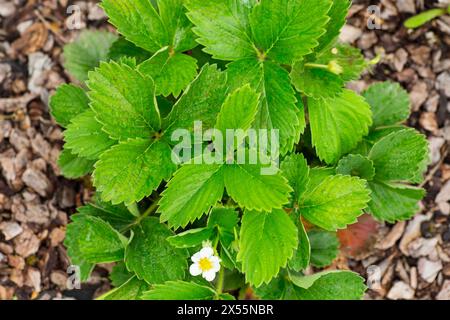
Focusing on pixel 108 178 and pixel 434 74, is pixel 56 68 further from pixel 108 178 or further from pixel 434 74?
pixel 434 74

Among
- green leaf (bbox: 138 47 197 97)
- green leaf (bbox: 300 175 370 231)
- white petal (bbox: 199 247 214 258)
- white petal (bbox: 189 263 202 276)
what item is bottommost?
white petal (bbox: 189 263 202 276)

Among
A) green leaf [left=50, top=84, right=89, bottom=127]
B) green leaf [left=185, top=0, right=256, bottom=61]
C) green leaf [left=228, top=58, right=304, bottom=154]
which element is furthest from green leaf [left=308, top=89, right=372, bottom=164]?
green leaf [left=50, top=84, right=89, bottom=127]

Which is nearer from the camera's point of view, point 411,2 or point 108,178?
point 108,178

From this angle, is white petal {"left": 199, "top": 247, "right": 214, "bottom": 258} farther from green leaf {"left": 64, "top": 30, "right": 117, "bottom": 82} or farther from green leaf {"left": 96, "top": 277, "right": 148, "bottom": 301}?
green leaf {"left": 64, "top": 30, "right": 117, "bottom": 82}

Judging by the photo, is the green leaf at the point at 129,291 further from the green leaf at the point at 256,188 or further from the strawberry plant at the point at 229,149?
the green leaf at the point at 256,188

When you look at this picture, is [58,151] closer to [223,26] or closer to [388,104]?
[223,26]
